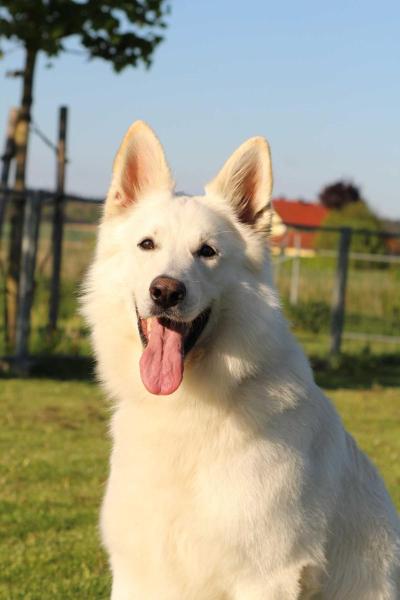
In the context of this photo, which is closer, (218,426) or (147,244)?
(218,426)

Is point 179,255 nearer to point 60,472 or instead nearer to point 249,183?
point 249,183

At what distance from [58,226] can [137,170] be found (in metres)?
8.66

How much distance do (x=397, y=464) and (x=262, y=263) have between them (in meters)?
4.88

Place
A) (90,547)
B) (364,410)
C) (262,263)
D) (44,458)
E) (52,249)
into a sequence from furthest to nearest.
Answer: (52,249) < (364,410) < (44,458) < (90,547) < (262,263)

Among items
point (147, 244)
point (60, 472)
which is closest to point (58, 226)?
point (60, 472)

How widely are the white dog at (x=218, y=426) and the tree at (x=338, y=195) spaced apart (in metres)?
50.5

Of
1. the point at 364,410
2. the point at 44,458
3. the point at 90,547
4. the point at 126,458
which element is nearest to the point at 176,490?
the point at 126,458

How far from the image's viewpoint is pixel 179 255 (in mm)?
3797

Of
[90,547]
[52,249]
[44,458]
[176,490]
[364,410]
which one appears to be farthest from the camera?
[52,249]

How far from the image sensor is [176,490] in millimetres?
3580

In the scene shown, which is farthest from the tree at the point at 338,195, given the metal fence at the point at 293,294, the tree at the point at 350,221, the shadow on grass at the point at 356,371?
the shadow on grass at the point at 356,371

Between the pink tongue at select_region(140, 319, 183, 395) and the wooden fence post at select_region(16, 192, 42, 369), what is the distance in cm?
817

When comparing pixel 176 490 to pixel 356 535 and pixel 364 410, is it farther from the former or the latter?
pixel 364 410

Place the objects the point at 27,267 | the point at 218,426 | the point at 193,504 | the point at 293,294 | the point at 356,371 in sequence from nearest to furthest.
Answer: the point at 193,504 → the point at 218,426 → the point at 27,267 → the point at 356,371 → the point at 293,294
